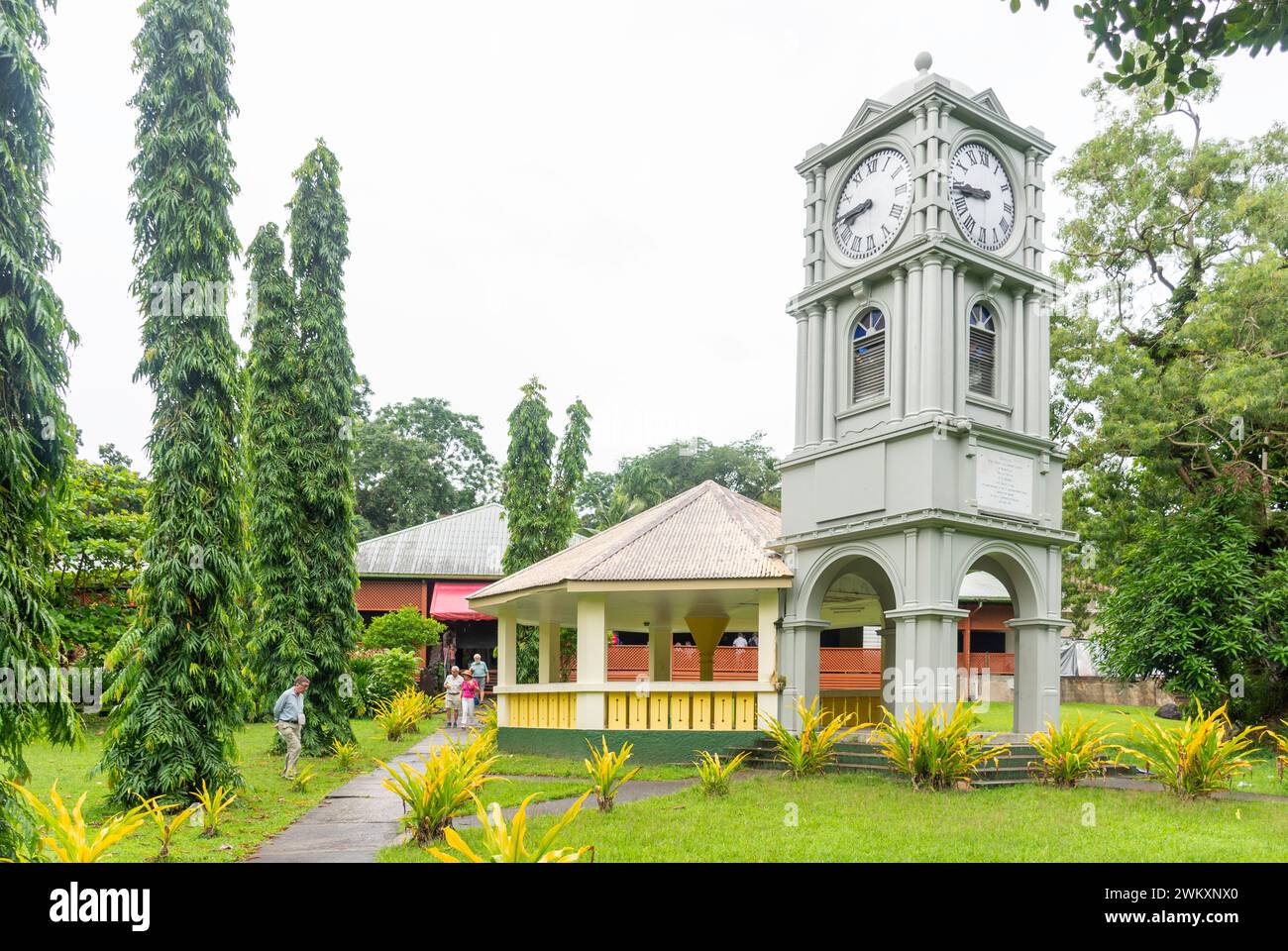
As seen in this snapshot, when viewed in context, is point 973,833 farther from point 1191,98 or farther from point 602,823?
point 1191,98

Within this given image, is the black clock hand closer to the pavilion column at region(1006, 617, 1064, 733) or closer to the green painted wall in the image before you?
the pavilion column at region(1006, 617, 1064, 733)

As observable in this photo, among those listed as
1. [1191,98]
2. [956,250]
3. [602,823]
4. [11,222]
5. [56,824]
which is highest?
[1191,98]

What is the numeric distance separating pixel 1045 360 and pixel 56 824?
49.5ft

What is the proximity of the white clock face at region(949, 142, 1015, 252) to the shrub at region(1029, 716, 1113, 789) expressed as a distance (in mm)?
7512

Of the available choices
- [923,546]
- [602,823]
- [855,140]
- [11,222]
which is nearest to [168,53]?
[11,222]

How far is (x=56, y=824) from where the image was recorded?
694cm

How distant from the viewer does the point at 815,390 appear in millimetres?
17609

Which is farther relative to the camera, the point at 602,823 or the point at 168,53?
the point at 168,53

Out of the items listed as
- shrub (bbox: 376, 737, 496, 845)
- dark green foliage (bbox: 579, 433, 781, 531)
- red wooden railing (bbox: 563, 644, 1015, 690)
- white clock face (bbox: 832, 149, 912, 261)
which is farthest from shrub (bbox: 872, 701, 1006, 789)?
dark green foliage (bbox: 579, 433, 781, 531)

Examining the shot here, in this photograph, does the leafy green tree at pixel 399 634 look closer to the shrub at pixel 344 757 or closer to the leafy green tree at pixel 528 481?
the leafy green tree at pixel 528 481

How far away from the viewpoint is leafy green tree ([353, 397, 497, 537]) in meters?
54.8

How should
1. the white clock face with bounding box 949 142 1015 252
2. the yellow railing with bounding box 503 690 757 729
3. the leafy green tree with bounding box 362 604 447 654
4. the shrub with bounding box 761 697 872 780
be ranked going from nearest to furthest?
the shrub with bounding box 761 697 872 780
the white clock face with bounding box 949 142 1015 252
the yellow railing with bounding box 503 690 757 729
the leafy green tree with bounding box 362 604 447 654

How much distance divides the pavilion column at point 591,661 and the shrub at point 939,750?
18.2 ft

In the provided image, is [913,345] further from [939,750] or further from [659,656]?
[659,656]
